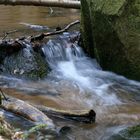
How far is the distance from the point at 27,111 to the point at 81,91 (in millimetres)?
2147

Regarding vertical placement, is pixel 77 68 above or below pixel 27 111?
below

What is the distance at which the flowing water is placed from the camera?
5578 millimetres

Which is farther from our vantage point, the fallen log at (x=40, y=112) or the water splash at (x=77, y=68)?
the water splash at (x=77, y=68)

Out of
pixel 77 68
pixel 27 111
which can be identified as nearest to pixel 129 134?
pixel 27 111

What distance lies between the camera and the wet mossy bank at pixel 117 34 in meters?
7.51

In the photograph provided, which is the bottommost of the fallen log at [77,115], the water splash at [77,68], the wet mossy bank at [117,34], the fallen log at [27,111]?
the water splash at [77,68]

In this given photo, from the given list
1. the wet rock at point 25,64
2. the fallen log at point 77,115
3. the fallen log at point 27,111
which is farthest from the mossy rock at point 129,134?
the wet rock at point 25,64

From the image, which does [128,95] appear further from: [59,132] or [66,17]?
[66,17]

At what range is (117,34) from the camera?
7.76 m

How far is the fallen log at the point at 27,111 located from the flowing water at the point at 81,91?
11cm

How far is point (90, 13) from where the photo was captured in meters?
8.48

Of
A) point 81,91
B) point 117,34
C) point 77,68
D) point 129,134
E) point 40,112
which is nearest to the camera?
point 129,134

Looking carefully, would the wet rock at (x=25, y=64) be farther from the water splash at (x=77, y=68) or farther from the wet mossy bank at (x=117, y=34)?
the wet mossy bank at (x=117, y=34)

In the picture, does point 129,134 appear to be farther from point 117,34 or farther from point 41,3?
point 41,3
